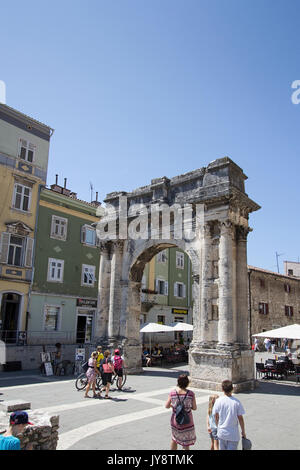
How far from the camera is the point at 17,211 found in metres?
21.1

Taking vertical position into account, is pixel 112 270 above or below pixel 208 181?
below

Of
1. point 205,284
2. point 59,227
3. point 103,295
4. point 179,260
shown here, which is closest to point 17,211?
point 59,227

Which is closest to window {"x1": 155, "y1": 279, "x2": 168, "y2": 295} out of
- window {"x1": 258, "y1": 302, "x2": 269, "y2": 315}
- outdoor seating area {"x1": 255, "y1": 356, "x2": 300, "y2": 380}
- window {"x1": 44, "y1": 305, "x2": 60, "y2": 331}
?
window {"x1": 258, "y1": 302, "x2": 269, "y2": 315}

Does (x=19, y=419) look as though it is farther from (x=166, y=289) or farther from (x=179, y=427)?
(x=166, y=289)

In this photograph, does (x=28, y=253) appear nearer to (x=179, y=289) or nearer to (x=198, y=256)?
(x=198, y=256)

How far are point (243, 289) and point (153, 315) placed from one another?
58.1 ft

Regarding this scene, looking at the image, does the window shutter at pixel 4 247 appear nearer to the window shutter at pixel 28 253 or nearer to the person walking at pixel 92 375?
the window shutter at pixel 28 253

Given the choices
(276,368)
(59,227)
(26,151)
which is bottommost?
(276,368)

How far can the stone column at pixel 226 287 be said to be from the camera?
12664mm

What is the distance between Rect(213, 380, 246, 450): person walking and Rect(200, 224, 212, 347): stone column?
833 centimetres

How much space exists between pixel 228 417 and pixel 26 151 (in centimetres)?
2100
